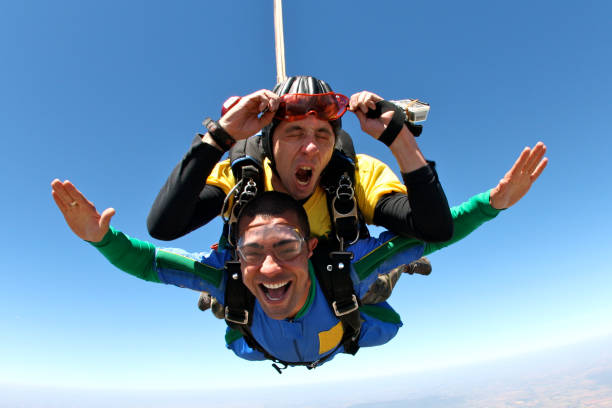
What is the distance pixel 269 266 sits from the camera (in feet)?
5.81

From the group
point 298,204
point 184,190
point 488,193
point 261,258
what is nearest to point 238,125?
point 184,190

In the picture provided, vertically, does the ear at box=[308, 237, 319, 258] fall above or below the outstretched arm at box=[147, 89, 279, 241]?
below

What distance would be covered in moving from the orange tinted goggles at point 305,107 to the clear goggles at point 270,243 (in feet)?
1.94

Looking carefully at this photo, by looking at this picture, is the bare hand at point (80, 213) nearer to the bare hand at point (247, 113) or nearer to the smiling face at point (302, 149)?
the bare hand at point (247, 113)

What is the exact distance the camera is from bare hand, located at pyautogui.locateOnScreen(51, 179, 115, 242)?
152 centimetres

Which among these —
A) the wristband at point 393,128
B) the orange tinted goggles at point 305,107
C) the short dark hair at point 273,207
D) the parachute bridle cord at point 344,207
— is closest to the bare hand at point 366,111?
the wristband at point 393,128

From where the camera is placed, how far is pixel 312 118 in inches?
67.1

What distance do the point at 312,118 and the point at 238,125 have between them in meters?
0.40

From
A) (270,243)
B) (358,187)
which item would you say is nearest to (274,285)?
(270,243)

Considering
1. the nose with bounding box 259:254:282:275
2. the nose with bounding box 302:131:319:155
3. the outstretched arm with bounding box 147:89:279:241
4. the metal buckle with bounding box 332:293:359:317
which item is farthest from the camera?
the metal buckle with bounding box 332:293:359:317

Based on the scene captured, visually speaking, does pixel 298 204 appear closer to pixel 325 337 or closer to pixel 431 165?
pixel 431 165

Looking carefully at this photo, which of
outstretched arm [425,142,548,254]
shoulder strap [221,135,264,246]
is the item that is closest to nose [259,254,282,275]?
shoulder strap [221,135,264,246]

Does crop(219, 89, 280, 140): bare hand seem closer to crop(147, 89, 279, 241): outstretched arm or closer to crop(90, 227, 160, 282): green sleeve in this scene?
crop(147, 89, 279, 241): outstretched arm

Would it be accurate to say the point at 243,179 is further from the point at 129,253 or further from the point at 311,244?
the point at 129,253
